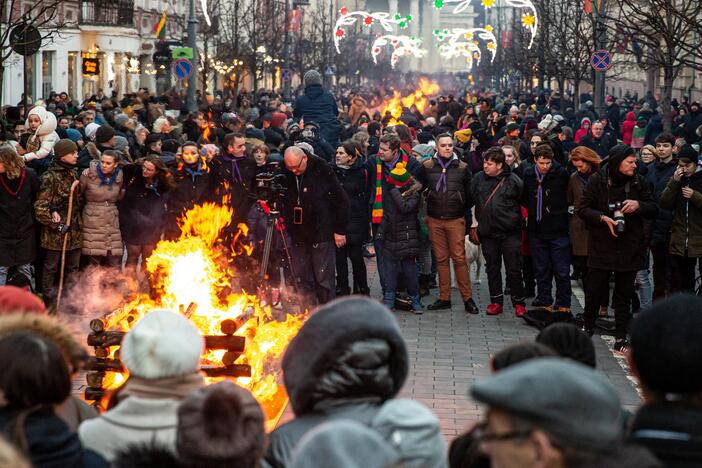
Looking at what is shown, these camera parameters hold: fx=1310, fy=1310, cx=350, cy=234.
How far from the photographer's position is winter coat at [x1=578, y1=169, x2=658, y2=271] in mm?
11953

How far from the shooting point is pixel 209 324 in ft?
31.7

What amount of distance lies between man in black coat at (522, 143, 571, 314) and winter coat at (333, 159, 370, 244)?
71.8 inches

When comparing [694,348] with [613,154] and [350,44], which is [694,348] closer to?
[613,154]

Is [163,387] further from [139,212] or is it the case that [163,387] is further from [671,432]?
[139,212]

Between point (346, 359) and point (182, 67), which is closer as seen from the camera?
point (346, 359)

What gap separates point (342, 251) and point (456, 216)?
1299 mm

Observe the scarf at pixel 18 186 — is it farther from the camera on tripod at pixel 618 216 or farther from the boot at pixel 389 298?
the camera on tripod at pixel 618 216

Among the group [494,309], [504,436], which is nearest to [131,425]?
[504,436]

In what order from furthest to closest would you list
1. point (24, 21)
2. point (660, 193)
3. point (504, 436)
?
point (24, 21) < point (660, 193) < point (504, 436)

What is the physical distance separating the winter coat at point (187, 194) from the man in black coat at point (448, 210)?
237cm

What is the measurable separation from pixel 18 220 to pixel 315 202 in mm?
2974

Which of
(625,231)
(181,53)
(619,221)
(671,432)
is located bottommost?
(625,231)

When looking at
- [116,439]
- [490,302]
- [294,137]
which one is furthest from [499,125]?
[116,439]

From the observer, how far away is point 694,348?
4.05m
